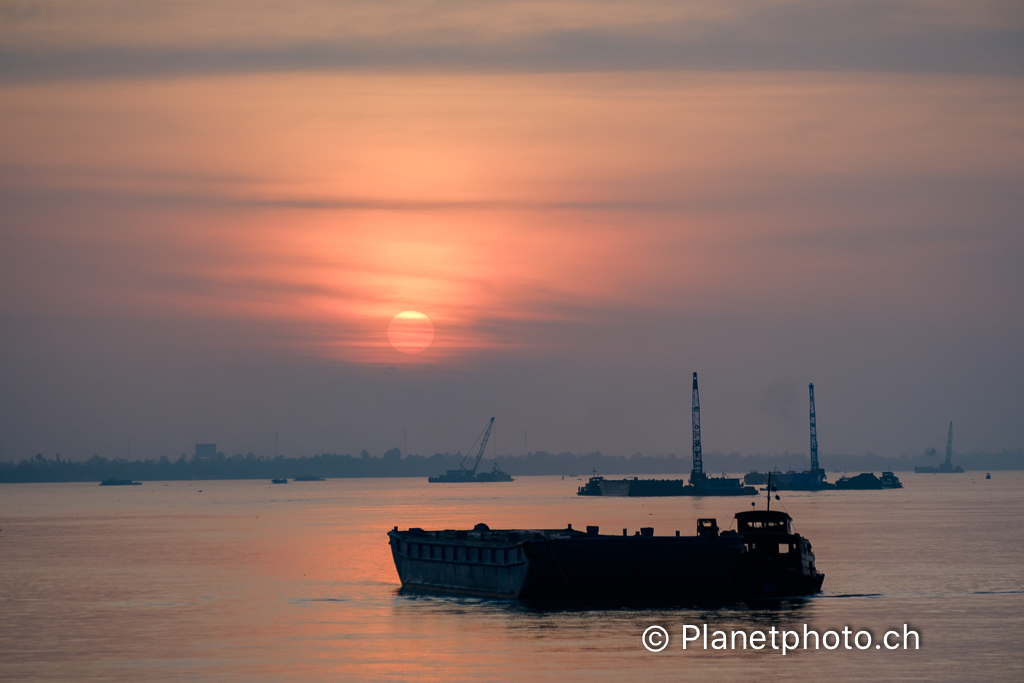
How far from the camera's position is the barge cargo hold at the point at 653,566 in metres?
72.1

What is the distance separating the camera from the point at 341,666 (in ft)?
174

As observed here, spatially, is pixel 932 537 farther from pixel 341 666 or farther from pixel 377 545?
pixel 341 666

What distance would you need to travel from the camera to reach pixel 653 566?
7300 centimetres

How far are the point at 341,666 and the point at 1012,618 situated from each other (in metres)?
37.3

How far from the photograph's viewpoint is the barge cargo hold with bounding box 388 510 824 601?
7212 cm

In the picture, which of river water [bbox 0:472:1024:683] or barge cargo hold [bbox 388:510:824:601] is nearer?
river water [bbox 0:472:1024:683]

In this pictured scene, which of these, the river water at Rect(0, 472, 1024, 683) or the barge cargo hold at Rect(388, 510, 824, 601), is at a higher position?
the barge cargo hold at Rect(388, 510, 824, 601)

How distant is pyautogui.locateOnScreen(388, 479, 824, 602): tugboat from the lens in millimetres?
72125

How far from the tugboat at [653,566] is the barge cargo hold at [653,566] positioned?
6 centimetres

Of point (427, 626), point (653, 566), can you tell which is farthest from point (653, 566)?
point (427, 626)

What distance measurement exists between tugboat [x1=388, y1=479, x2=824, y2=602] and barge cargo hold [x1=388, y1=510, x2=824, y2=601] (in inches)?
2.3

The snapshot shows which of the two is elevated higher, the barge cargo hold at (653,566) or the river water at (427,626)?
the barge cargo hold at (653,566)

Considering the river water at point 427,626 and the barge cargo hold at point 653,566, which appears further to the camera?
the barge cargo hold at point 653,566

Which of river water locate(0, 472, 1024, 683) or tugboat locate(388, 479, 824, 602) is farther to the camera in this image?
tugboat locate(388, 479, 824, 602)
